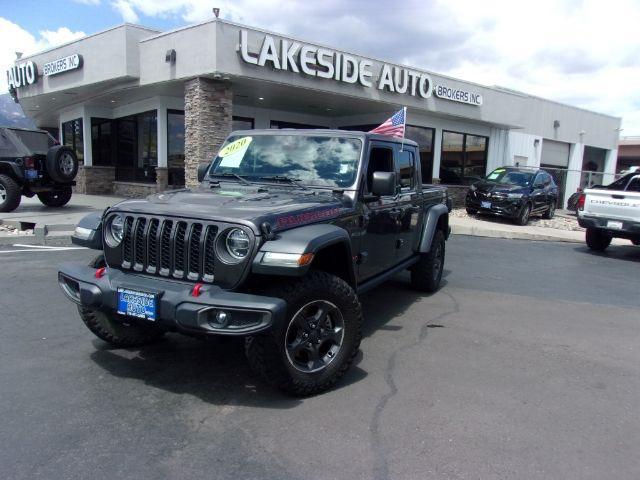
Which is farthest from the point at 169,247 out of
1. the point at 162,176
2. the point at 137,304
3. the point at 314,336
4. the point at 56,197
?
the point at 162,176

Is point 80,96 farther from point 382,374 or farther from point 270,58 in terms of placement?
point 382,374

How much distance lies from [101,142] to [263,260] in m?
20.5

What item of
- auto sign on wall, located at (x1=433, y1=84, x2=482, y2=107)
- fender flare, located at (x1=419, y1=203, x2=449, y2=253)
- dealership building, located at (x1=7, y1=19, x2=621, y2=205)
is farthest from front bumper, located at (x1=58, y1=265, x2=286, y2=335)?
auto sign on wall, located at (x1=433, y1=84, x2=482, y2=107)

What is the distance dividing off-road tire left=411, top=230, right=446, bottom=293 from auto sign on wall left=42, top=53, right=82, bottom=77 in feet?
49.5

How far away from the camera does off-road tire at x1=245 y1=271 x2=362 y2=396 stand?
3.29m

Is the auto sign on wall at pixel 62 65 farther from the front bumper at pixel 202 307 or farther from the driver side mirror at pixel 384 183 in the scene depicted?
the front bumper at pixel 202 307

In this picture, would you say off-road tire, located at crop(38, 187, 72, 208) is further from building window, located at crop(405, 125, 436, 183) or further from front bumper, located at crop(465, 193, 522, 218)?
building window, located at crop(405, 125, 436, 183)

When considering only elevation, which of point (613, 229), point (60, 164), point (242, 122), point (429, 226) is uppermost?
point (242, 122)

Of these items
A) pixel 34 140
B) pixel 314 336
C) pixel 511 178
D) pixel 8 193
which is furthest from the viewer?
pixel 511 178

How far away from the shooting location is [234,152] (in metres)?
5.07

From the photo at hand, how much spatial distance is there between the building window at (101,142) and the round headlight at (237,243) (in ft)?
64.8

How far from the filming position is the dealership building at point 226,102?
14.0 meters

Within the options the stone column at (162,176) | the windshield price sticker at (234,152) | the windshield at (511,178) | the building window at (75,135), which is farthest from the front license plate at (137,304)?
the building window at (75,135)

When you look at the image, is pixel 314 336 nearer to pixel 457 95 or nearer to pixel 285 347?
pixel 285 347
